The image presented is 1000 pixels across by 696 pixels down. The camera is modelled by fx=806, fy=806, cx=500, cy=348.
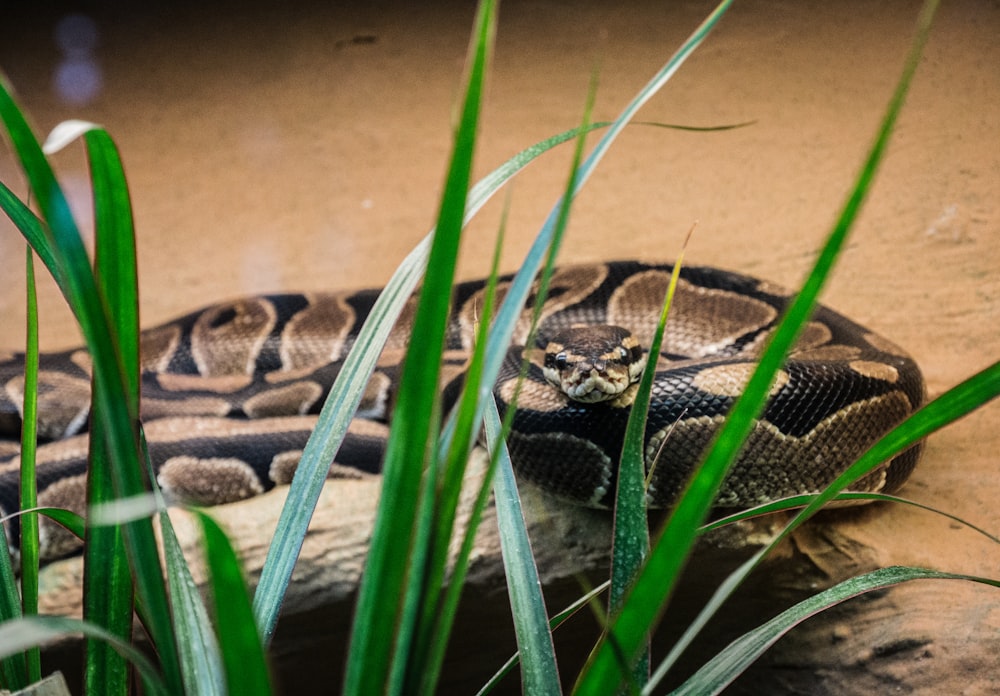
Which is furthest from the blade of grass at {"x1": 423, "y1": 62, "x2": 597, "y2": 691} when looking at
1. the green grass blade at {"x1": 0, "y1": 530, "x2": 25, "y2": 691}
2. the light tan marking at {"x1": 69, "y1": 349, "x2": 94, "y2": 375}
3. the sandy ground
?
the light tan marking at {"x1": 69, "y1": 349, "x2": 94, "y2": 375}

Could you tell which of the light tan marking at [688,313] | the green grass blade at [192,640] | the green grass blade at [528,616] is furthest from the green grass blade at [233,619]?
the light tan marking at [688,313]

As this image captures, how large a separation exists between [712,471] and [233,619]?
0.46m

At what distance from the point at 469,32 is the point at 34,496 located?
6.59 m

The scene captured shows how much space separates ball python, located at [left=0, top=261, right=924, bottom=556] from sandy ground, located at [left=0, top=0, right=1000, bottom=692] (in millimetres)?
344

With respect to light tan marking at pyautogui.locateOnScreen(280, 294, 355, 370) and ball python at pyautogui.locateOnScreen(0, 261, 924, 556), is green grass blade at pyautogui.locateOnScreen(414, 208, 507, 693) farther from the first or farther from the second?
light tan marking at pyautogui.locateOnScreen(280, 294, 355, 370)

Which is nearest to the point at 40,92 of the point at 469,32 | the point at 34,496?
the point at 469,32

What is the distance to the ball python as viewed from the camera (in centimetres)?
226

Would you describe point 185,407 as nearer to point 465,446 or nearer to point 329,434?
point 329,434

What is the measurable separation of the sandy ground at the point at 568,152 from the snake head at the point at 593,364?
2.78ft

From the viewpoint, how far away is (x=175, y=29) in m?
7.58

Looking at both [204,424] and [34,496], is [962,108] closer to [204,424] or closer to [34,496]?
[204,424]

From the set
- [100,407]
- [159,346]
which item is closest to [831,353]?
[100,407]

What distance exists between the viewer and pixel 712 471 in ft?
2.56

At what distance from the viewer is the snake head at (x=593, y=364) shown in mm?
2234
